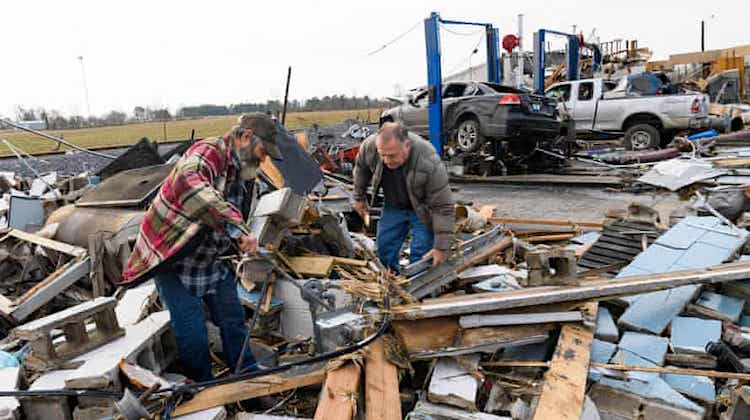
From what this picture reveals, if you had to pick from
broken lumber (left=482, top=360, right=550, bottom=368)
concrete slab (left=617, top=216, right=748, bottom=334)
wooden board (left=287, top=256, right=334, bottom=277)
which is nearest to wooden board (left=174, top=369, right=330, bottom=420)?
broken lumber (left=482, top=360, right=550, bottom=368)

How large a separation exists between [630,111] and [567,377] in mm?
10896

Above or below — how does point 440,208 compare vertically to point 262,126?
below

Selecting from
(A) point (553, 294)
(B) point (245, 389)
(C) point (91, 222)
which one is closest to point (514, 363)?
(A) point (553, 294)

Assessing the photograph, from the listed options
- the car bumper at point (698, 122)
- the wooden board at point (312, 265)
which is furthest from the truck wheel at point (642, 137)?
the wooden board at point (312, 265)

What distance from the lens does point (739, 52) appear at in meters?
25.3

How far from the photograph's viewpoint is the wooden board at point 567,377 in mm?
2396

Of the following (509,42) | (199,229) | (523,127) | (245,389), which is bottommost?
(245,389)

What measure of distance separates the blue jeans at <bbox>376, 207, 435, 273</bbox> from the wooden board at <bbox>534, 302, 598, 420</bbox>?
1451 millimetres

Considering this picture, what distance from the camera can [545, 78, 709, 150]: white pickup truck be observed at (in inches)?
443

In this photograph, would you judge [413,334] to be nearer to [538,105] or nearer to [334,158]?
[538,105]

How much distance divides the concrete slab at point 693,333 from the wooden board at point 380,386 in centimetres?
177

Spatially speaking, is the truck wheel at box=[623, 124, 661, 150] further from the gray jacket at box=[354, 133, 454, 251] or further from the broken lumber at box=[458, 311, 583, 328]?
the broken lumber at box=[458, 311, 583, 328]

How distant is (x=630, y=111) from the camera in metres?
11.8

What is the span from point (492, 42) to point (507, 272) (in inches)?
323
